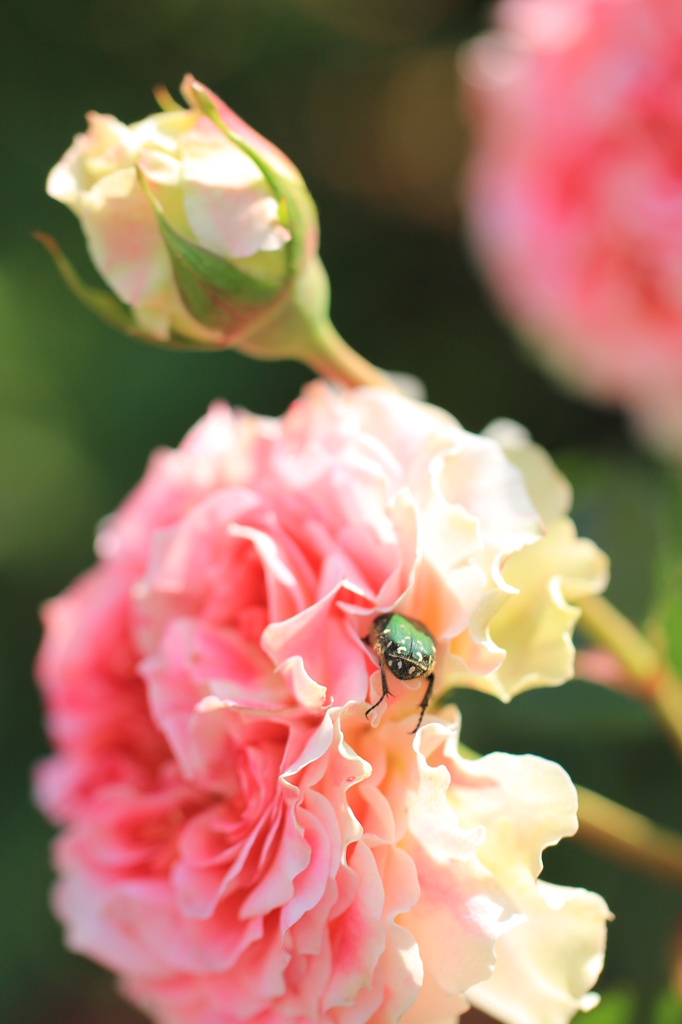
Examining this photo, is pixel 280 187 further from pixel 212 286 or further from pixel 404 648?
pixel 404 648

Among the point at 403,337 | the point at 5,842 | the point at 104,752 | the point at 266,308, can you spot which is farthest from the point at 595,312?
the point at 5,842


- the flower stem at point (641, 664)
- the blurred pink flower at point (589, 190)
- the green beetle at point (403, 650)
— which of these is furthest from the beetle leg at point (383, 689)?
the blurred pink flower at point (589, 190)

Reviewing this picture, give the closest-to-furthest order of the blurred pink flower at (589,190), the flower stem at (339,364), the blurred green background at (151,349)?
the flower stem at (339,364), the blurred pink flower at (589,190), the blurred green background at (151,349)

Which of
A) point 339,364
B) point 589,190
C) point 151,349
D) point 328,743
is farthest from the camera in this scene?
point 151,349

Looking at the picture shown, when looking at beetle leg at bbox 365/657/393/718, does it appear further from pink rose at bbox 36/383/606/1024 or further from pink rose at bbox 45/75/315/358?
pink rose at bbox 45/75/315/358

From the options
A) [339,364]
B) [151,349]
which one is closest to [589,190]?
[339,364]

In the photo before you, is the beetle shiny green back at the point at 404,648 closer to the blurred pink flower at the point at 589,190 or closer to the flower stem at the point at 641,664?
the flower stem at the point at 641,664
